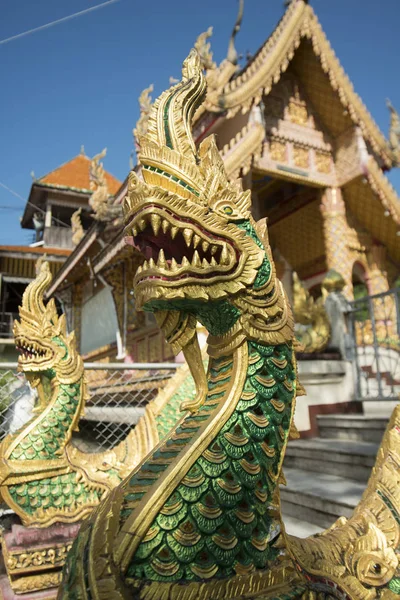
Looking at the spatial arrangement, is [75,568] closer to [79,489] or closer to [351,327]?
[79,489]

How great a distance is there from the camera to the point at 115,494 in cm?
114

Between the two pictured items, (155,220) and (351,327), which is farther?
(351,327)

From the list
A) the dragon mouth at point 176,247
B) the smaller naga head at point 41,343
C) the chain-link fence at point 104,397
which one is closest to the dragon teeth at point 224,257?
the dragon mouth at point 176,247

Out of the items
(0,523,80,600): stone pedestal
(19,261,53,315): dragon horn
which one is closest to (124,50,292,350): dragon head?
(0,523,80,600): stone pedestal

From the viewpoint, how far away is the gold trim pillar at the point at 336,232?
7.65m

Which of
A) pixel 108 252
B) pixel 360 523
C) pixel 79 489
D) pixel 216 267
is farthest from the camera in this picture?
pixel 108 252

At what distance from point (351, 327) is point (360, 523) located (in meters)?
4.09

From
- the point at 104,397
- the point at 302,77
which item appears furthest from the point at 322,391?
the point at 302,77

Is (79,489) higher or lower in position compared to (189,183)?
lower

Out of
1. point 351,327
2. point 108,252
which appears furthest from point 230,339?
point 108,252

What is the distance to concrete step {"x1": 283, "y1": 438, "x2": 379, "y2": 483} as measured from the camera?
3.27m

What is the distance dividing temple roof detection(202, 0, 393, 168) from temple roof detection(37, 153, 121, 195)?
10009mm

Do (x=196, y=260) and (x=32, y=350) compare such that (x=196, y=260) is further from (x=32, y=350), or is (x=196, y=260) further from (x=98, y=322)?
(x=98, y=322)

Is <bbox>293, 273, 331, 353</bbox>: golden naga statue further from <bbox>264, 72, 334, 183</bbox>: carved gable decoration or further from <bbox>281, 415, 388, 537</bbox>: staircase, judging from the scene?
<bbox>264, 72, 334, 183</bbox>: carved gable decoration
